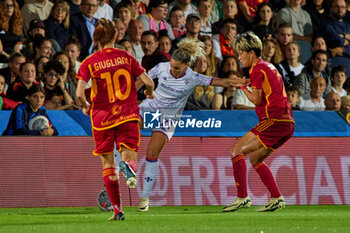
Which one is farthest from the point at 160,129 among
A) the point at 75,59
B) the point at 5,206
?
the point at 75,59

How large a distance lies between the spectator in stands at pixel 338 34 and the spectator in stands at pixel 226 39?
2343 mm

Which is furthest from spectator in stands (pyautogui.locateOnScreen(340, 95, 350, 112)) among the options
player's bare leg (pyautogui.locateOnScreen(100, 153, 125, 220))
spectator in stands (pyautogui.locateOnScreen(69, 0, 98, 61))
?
player's bare leg (pyautogui.locateOnScreen(100, 153, 125, 220))

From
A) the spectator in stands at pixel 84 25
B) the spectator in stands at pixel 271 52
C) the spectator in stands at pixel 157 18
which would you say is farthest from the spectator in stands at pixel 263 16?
the spectator in stands at pixel 84 25

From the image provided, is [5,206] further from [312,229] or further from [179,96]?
[312,229]

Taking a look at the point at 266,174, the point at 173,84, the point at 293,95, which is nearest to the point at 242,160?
the point at 266,174

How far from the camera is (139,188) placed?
11.5 metres

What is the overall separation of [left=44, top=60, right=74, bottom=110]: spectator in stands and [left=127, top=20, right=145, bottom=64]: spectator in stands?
2.03 meters

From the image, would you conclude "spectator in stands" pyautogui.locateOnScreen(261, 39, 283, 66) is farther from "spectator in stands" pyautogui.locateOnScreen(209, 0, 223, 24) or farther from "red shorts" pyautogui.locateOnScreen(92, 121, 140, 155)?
"red shorts" pyautogui.locateOnScreen(92, 121, 140, 155)

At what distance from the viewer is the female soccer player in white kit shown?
34.9 ft

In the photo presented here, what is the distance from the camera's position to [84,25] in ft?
47.0

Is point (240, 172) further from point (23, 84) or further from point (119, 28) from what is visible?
point (119, 28)

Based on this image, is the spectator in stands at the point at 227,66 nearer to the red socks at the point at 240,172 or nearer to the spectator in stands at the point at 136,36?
the spectator in stands at the point at 136,36

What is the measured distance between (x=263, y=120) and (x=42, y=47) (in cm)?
521

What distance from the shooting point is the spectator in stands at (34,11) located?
1423cm
